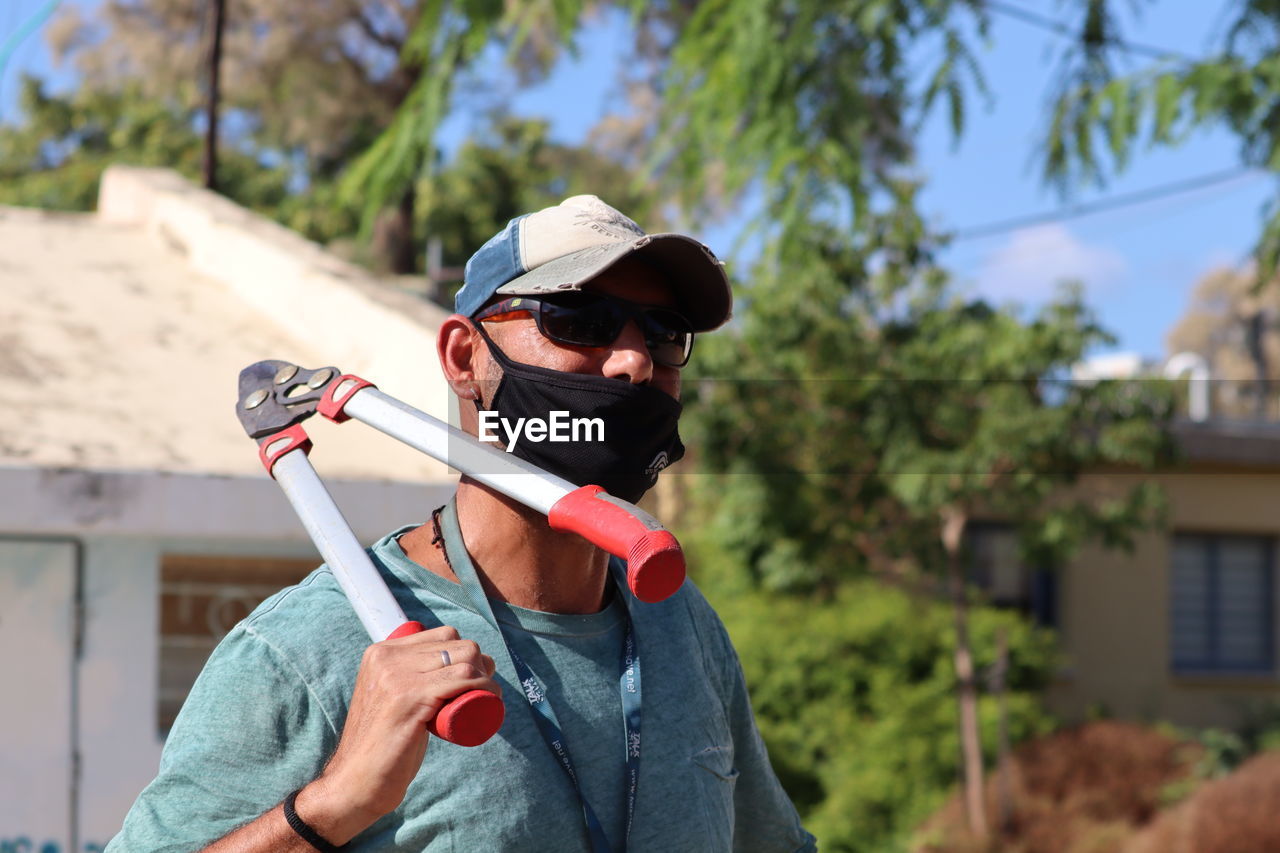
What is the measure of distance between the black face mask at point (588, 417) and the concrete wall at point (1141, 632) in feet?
46.8

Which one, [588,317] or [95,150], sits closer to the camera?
[588,317]

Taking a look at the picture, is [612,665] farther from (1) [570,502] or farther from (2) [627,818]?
(1) [570,502]

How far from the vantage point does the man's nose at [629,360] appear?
1.89 m

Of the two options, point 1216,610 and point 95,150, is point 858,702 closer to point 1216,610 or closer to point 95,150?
point 1216,610

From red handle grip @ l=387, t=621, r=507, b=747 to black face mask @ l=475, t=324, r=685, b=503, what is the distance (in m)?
0.44

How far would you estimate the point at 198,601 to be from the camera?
5301 millimetres

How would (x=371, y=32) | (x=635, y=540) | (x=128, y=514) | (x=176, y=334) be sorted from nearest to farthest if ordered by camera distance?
(x=635, y=540) → (x=128, y=514) → (x=176, y=334) → (x=371, y=32)

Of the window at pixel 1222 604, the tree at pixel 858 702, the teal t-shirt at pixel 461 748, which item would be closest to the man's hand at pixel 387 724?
the teal t-shirt at pixel 461 748

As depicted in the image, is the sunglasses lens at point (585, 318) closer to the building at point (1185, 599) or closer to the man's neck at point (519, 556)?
the man's neck at point (519, 556)

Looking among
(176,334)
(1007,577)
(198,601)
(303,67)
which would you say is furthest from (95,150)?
(198,601)

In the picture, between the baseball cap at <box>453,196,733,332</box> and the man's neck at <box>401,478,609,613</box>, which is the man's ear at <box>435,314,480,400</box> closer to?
the baseball cap at <box>453,196,733,332</box>

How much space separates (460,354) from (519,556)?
1.00 feet

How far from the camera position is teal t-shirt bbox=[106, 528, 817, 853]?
65.5 inches
